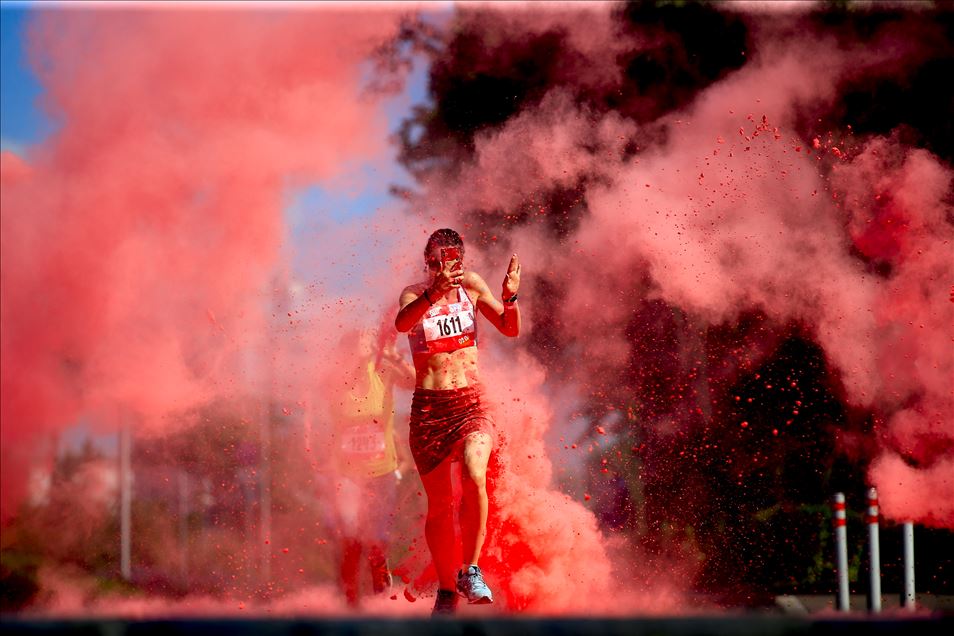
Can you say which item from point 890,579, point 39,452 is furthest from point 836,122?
point 39,452

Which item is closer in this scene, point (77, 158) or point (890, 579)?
point (77, 158)

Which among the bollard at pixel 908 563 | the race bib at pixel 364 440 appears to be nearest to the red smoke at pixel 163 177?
the race bib at pixel 364 440

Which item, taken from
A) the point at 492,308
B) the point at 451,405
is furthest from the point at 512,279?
the point at 451,405

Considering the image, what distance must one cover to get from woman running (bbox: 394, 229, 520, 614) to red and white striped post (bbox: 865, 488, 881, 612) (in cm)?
265

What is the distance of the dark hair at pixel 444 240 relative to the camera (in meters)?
6.86

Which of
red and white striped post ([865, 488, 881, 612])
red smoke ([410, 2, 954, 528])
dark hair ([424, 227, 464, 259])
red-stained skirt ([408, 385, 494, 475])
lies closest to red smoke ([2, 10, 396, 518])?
red smoke ([410, 2, 954, 528])

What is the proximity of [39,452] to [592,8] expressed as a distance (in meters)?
5.35

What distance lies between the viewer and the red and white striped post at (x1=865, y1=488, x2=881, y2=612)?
7.04 meters

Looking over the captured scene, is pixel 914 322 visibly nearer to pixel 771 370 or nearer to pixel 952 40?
pixel 771 370

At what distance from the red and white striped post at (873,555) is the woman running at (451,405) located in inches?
104

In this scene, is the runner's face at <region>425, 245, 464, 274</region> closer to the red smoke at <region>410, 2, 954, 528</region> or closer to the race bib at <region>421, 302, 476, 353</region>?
the race bib at <region>421, 302, 476, 353</region>

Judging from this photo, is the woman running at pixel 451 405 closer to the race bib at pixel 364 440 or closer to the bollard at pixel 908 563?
the race bib at pixel 364 440

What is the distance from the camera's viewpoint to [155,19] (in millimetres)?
7746

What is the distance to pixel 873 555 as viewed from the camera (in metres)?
7.14
